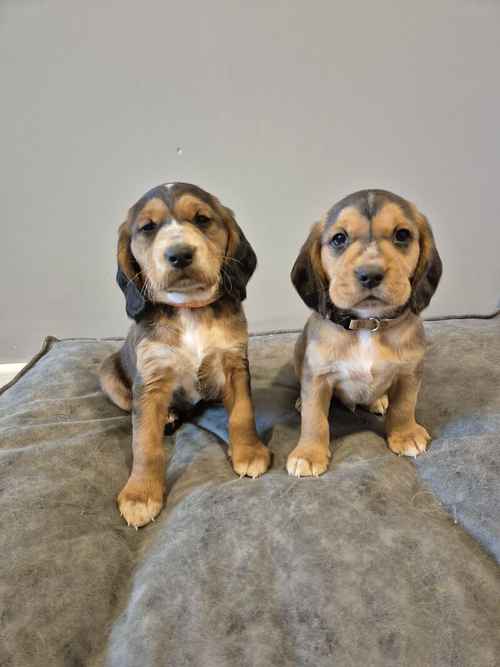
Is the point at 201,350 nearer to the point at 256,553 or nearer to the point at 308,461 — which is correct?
the point at 308,461

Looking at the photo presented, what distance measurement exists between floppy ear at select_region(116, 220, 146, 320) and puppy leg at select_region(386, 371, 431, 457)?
1.32m

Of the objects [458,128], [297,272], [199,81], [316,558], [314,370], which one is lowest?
[316,558]

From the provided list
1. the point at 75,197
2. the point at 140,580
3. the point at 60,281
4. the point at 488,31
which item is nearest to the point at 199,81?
the point at 75,197

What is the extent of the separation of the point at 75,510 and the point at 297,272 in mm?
1452

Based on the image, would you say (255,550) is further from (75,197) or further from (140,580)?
(75,197)

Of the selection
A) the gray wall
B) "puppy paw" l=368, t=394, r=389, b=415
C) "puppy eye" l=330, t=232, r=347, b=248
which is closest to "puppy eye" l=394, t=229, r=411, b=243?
"puppy eye" l=330, t=232, r=347, b=248

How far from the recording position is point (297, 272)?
7.35 ft

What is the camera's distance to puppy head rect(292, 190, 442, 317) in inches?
73.6

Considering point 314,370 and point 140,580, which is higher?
point 314,370

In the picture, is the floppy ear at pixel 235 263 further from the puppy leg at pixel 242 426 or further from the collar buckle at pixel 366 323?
the collar buckle at pixel 366 323

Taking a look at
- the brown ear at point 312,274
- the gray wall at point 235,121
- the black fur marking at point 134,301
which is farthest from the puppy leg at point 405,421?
the gray wall at point 235,121

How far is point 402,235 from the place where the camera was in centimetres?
204

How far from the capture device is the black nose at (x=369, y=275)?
1820mm

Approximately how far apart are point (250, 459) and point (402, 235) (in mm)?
1224
